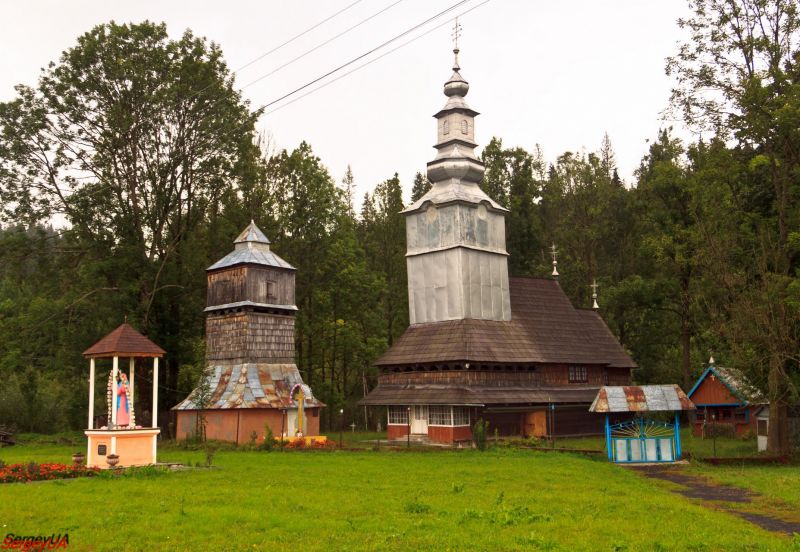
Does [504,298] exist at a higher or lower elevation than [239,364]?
higher

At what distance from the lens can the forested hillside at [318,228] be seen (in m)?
27.8

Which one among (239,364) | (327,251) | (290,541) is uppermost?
(327,251)

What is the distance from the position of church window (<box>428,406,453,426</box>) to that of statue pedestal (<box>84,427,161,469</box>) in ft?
47.1

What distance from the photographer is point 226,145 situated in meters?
40.2

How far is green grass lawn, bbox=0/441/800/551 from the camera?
38.6 ft

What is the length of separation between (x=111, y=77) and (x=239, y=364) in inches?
572

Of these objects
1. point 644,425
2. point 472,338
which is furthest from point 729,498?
point 472,338

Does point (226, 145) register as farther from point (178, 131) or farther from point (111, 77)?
point (111, 77)

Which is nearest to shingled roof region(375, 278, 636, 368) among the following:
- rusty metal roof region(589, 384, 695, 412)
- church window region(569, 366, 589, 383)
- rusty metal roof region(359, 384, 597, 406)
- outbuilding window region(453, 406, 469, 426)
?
Answer: church window region(569, 366, 589, 383)

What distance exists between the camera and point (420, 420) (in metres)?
35.5

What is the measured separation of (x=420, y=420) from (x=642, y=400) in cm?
1247

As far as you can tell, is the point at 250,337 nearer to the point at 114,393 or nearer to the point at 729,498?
the point at 114,393

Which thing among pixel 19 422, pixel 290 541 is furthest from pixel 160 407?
pixel 290 541

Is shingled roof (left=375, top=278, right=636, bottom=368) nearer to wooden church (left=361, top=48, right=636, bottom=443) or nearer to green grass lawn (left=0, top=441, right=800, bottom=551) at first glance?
wooden church (left=361, top=48, right=636, bottom=443)
